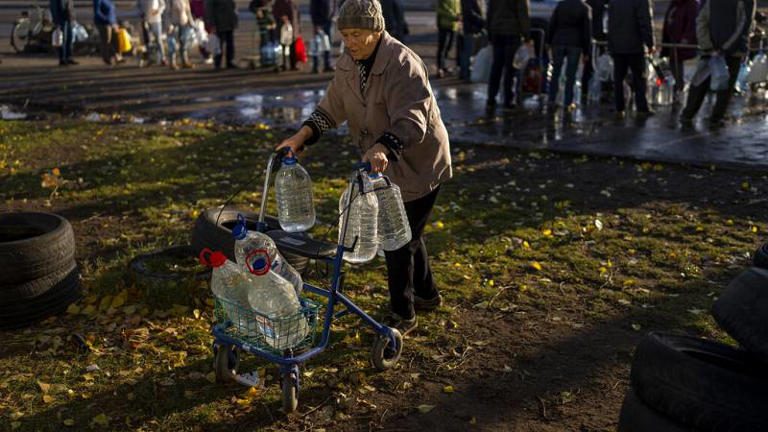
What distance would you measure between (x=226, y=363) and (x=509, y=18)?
1046cm

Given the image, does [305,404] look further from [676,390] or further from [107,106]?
[107,106]

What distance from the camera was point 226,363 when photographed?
4793 millimetres

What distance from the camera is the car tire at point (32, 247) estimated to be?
218 inches

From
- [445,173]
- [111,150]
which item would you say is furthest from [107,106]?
[445,173]

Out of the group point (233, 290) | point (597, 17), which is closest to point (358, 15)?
point (233, 290)

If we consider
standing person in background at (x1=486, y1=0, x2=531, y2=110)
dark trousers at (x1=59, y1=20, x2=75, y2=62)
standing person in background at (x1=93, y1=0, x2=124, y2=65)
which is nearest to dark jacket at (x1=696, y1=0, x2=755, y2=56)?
standing person in background at (x1=486, y1=0, x2=531, y2=110)

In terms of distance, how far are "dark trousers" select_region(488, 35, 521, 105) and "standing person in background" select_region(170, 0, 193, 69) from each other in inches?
343

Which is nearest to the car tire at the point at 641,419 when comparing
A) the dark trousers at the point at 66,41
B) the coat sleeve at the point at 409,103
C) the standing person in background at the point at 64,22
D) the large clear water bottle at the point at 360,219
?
the large clear water bottle at the point at 360,219

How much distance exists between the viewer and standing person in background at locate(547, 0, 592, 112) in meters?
13.7

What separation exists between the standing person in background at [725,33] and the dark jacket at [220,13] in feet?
35.2

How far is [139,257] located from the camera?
6668 mm

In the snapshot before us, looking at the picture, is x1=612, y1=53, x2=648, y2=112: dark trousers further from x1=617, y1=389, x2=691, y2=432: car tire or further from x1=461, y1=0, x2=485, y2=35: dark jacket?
x1=617, y1=389, x2=691, y2=432: car tire

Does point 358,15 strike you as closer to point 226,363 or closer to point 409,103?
point 409,103

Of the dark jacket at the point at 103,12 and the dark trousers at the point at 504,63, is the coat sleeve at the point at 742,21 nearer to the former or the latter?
the dark trousers at the point at 504,63
